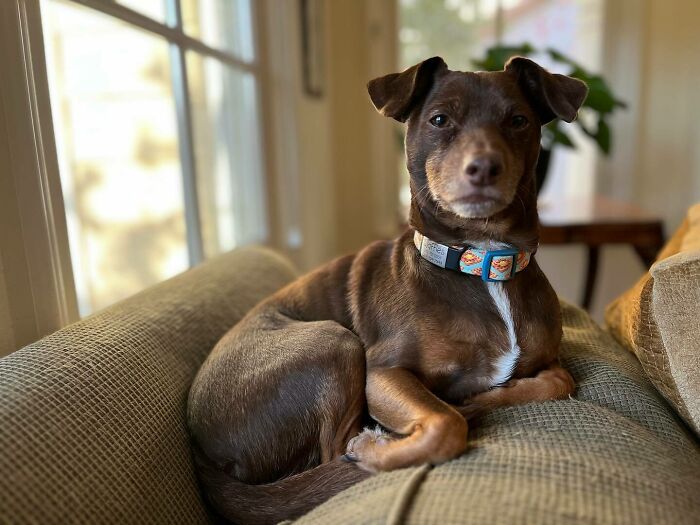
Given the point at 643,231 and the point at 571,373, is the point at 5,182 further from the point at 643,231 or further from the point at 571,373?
the point at 643,231

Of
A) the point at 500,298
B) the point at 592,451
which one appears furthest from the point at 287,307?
the point at 592,451

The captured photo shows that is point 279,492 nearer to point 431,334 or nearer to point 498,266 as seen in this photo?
point 431,334

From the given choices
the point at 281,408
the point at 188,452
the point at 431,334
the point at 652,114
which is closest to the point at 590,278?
the point at 652,114

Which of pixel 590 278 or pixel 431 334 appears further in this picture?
pixel 590 278

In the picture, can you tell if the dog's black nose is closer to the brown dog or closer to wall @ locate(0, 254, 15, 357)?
the brown dog

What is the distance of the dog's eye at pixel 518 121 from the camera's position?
1.19m

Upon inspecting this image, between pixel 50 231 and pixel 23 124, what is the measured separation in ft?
0.72

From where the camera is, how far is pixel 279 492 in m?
1.07

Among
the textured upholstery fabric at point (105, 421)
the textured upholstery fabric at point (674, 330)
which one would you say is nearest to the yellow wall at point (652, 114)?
the textured upholstery fabric at point (674, 330)

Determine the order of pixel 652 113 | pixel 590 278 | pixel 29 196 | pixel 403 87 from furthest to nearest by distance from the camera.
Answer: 1. pixel 652 113
2. pixel 590 278
3. pixel 403 87
4. pixel 29 196

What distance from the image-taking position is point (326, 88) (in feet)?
12.2

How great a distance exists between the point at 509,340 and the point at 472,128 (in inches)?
17.2

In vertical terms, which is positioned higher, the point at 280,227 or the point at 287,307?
the point at 287,307

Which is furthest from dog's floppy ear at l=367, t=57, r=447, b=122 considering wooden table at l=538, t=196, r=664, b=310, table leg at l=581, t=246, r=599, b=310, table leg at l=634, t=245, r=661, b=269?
table leg at l=581, t=246, r=599, b=310
